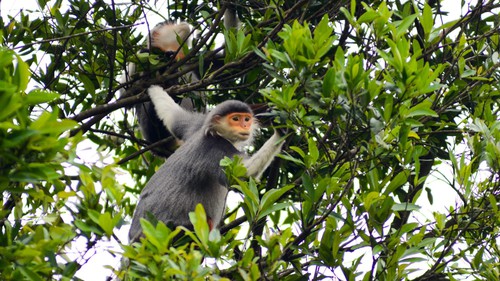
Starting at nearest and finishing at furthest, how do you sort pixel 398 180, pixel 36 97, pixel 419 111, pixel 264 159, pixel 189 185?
pixel 36 97
pixel 419 111
pixel 398 180
pixel 264 159
pixel 189 185

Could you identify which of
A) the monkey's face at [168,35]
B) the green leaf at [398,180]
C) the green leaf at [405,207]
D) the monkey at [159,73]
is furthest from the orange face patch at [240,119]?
the green leaf at [405,207]

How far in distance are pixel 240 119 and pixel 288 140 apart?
54 centimetres

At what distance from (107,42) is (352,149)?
1941mm

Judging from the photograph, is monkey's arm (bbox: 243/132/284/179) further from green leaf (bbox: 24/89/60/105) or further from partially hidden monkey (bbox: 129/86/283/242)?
green leaf (bbox: 24/89/60/105)

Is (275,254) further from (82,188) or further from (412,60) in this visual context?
(412,60)

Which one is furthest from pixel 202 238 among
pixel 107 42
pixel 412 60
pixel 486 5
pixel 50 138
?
pixel 486 5

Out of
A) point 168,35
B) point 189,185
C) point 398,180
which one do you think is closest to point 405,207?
point 398,180

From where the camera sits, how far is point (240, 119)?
20.1ft

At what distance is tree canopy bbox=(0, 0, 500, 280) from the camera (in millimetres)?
3467

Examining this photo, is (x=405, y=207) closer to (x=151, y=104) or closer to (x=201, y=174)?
(x=201, y=174)

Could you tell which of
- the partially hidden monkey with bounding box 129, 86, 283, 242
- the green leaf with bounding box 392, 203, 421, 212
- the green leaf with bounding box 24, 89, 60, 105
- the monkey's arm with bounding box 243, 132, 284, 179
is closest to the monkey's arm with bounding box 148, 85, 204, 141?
the partially hidden monkey with bounding box 129, 86, 283, 242

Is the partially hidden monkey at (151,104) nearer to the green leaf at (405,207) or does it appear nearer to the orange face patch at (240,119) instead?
the orange face patch at (240,119)

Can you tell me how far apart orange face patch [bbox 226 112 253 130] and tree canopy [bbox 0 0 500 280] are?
0.67ft

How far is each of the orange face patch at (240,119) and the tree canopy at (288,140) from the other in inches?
8.0
